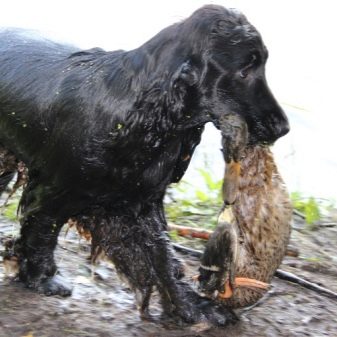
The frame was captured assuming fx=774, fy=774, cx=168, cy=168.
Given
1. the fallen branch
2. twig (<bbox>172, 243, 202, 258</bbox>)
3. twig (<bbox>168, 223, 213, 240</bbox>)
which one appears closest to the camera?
the fallen branch

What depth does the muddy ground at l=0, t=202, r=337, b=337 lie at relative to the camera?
3461 millimetres

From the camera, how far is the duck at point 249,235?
11.2 ft

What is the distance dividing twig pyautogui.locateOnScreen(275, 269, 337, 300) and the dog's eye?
1.47 meters

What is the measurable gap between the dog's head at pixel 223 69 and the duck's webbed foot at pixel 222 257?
529mm

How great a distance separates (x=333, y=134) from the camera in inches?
295

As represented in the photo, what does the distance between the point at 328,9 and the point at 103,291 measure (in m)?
7.59

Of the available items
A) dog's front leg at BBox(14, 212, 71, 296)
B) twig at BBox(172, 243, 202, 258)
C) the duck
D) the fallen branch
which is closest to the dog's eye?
the duck

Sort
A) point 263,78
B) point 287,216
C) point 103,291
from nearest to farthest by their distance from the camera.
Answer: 1. point 263,78
2. point 287,216
3. point 103,291

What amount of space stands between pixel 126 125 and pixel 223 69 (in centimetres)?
44

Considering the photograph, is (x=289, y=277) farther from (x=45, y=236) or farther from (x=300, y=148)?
(x=300, y=148)

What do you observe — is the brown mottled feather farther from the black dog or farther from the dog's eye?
the dog's eye

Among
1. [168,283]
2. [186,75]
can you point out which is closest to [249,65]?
[186,75]

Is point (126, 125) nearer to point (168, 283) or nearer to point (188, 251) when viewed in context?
point (168, 283)

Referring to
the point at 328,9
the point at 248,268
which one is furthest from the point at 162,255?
the point at 328,9
